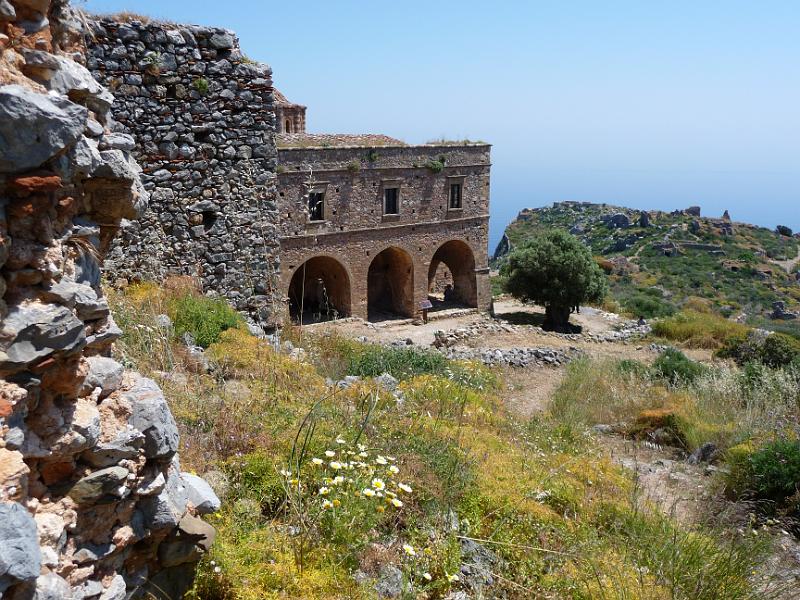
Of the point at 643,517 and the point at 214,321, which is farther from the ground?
the point at 214,321

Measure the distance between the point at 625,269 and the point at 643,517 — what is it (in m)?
40.4

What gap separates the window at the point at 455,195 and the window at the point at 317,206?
6.35 metres

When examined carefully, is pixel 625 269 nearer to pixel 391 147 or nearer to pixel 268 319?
pixel 391 147

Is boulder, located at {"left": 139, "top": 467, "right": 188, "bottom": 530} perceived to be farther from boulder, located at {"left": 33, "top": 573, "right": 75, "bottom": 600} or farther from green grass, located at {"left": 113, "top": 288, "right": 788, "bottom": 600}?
boulder, located at {"left": 33, "top": 573, "right": 75, "bottom": 600}

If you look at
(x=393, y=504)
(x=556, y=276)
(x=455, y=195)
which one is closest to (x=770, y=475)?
(x=393, y=504)

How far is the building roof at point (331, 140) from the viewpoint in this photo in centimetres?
2309

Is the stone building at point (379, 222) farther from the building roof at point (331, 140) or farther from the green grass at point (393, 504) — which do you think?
the green grass at point (393, 504)

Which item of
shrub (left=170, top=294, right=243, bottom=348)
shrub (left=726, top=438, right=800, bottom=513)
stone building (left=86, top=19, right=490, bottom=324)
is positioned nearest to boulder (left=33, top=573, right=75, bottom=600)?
stone building (left=86, top=19, right=490, bottom=324)

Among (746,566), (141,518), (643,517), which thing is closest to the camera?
(141,518)

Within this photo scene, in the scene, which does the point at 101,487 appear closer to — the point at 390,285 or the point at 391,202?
the point at 391,202

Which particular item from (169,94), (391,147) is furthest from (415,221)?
(169,94)

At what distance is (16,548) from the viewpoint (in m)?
2.03

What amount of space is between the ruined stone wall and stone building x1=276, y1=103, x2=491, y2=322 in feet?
44.7

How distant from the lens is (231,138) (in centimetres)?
812
